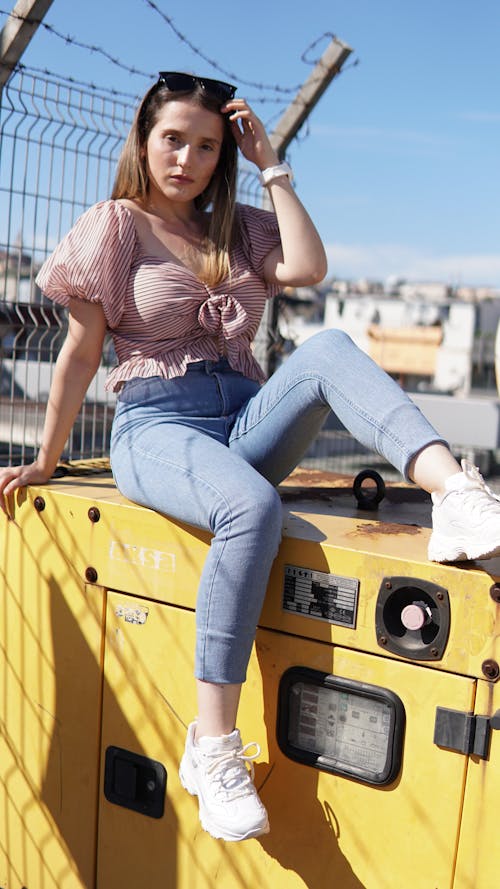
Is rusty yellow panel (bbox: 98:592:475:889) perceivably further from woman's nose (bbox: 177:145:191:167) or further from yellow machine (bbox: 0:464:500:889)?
woman's nose (bbox: 177:145:191:167)

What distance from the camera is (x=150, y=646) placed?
2299 mm

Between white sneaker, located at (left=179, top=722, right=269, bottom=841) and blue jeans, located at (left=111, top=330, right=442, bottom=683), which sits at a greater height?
blue jeans, located at (left=111, top=330, right=442, bottom=683)

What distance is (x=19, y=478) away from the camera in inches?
98.8

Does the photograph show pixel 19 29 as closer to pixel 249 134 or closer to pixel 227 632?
pixel 249 134

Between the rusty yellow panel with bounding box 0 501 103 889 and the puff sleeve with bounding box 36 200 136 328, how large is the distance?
2.04 feet

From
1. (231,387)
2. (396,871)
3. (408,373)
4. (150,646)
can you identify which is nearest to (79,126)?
(231,387)

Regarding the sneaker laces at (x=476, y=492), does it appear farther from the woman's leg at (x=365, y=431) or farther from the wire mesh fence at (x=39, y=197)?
the wire mesh fence at (x=39, y=197)

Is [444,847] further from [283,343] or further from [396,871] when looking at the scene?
[283,343]

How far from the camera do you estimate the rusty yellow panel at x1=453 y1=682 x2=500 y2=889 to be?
5.93ft

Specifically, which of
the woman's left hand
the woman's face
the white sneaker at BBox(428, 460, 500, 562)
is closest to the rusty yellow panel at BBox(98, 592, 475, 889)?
the white sneaker at BBox(428, 460, 500, 562)

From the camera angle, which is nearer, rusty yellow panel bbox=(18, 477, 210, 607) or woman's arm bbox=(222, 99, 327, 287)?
rusty yellow panel bbox=(18, 477, 210, 607)

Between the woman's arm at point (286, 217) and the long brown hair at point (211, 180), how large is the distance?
5 centimetres

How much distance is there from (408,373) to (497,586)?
922 inches

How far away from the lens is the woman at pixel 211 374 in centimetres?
197
